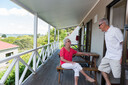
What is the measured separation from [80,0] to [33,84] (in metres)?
2.74

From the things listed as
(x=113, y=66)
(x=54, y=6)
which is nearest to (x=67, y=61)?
(x=113, y=66)

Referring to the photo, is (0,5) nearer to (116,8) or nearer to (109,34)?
(109,34)

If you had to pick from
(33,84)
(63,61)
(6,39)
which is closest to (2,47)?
(6,39)

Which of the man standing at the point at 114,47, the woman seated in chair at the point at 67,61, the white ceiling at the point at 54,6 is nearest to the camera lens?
the man standing at the point at 114,47

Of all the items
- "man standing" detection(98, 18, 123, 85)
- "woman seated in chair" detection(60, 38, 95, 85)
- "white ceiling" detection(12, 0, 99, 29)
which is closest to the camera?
"man standing" detection(98, 18, 123, 85)

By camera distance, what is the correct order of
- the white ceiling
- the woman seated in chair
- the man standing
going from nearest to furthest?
the man standing → the woman seated in chair → the white ceiling

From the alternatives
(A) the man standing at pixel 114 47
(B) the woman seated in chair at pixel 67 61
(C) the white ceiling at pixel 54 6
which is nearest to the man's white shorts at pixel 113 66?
(A) the man standing at pixel 114 47

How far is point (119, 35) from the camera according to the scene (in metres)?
1.62

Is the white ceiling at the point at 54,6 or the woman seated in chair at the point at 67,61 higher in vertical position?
the white ceiling at the point at 54,6

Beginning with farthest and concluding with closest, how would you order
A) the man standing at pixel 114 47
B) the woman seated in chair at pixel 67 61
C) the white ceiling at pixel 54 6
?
1. the white ceiling at pixel 54 6
2. the woman seated in chair at pixel 67 61
3. the man standing at pixel 114 47

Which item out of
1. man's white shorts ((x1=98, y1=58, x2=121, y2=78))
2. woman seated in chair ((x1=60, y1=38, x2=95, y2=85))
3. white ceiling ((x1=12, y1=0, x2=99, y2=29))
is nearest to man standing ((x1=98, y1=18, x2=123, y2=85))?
man's white shorts ((x1=98, y1=58, x2=121, y2=78))

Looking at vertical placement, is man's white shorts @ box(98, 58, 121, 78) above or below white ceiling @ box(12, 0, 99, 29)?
below

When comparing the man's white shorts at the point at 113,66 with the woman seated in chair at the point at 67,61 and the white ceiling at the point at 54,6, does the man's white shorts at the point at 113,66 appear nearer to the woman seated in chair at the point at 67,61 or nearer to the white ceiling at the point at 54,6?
the woman seated in chair at the point at 67,61

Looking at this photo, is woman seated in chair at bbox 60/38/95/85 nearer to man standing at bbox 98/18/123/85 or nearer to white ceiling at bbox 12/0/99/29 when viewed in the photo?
man standing at bbox 98/18/123/85
